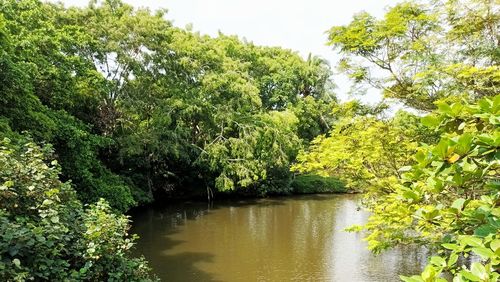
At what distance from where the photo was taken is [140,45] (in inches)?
643

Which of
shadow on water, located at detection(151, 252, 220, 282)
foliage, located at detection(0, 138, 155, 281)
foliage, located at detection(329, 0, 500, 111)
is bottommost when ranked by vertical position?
shadow on water, located at detection(151, 252, 220, 282)

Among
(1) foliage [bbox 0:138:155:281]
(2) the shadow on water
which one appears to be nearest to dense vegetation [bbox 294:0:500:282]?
(1) foliage [bbox 0:138:155:281]

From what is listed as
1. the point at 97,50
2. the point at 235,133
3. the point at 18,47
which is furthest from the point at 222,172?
the point at 18,47

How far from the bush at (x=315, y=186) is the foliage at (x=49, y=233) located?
18.8 meters

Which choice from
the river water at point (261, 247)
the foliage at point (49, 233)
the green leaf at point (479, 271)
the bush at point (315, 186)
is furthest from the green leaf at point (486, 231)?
the bush at point (315, 186)

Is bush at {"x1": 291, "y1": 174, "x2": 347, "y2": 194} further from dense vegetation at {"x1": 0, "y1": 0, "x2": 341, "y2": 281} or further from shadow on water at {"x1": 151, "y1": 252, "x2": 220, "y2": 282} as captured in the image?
shadow on water at {"x1": 151, "y1": 252, "x2": 220, "y2": 282}

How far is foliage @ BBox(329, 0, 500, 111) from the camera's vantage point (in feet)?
16.3

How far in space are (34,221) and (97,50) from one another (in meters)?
11.9

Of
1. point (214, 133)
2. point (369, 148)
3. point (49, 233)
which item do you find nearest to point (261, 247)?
point (369, 148)

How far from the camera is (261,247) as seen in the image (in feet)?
38.9

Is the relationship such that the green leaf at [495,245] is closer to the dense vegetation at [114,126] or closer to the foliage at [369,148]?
the dense vegetation at [114,126]

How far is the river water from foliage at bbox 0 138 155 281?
408 centimetres

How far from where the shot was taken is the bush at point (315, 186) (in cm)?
2389

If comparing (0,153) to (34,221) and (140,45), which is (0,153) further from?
(140,45)
